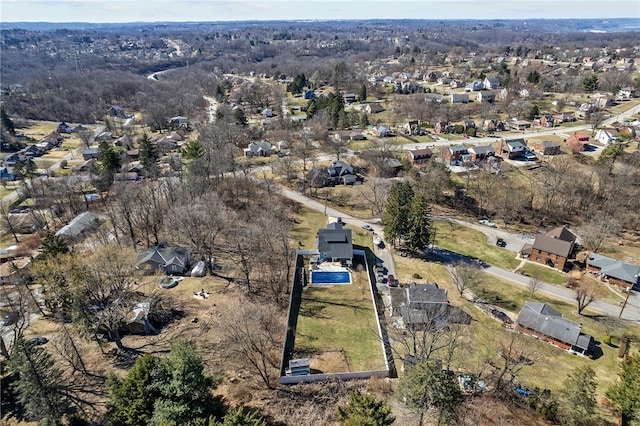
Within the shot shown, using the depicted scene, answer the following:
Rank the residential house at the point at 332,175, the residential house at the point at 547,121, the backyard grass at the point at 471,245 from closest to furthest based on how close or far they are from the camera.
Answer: the backyard grass at the point at 471,245 → the residential house at the point at 332,175 → the residential house at the point at 547,121

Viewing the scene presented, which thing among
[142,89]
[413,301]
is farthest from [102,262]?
[142,89]

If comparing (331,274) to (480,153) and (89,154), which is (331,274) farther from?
(89,154)

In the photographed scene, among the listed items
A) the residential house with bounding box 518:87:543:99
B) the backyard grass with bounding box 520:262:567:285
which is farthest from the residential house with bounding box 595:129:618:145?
the backyard grass with bounding box 520:262:567:285

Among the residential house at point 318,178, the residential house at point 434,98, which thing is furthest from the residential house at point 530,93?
the residential house at point 318,178

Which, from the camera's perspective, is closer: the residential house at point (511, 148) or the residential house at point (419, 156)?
the residential house at point (419, 156)

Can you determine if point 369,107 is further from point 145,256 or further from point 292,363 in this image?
point 292,363

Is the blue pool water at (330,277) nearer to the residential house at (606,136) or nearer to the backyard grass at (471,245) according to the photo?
the backyard grass at (471,245)

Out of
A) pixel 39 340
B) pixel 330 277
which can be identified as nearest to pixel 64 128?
pixel 39 340
